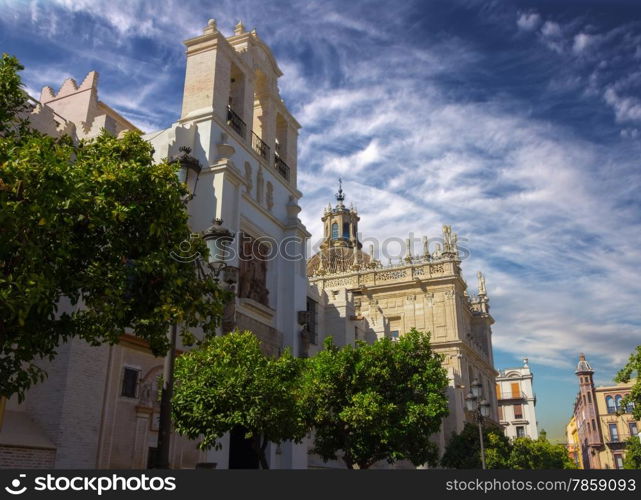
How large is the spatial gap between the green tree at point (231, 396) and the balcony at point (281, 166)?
45.3ft

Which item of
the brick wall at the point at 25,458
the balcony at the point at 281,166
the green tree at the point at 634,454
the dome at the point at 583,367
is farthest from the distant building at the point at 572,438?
the brick wall at the point at 25,458

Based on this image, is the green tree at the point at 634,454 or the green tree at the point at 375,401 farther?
the green tree at the point at 634,454

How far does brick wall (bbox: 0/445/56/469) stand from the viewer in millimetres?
12414

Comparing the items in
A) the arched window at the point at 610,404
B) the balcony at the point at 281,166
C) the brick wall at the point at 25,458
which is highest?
the balcony at the point at 281,166

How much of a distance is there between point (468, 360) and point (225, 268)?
114 feet

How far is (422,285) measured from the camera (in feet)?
144

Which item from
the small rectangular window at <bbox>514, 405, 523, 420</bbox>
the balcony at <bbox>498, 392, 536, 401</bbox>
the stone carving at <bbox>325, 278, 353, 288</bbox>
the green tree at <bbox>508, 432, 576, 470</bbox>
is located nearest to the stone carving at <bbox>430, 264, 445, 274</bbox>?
the stone carving at <bbox>325, 278, 353, 288</bbox>

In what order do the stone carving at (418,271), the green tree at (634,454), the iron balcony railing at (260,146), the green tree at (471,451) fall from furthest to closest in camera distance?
1. the green tree at (634,454)
2. the stone carving at (418,271)
3. the green tree at (471,451)
4. the iron balcony railing at (260,146)

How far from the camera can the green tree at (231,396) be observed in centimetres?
Answer: 1372

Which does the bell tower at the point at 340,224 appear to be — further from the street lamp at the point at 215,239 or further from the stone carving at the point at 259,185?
the street lamp at the point at 215,239

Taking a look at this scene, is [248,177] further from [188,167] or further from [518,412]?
[518,412]

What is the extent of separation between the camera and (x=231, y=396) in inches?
541

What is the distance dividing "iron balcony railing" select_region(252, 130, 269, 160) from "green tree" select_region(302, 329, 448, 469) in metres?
8.81

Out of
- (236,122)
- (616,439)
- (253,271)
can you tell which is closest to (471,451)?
(253,271)
